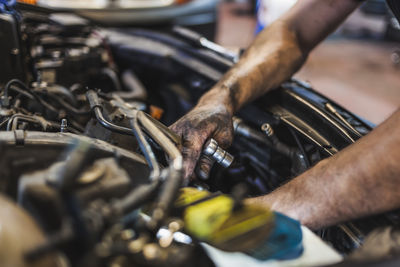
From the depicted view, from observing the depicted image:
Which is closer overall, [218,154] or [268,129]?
[218,154]

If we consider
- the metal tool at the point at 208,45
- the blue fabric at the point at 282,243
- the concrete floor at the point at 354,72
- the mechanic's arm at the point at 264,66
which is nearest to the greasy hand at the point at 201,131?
the mechanic's arm at the point at 264,66

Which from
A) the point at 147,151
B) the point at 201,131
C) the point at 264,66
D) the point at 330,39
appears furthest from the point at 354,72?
the point at 147,151

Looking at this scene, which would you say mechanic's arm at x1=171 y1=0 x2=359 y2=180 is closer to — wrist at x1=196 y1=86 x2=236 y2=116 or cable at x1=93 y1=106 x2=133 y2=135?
wrist at x1=196 y1=86 x2=236 y2=116

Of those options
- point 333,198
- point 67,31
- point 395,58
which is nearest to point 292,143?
point 333,198

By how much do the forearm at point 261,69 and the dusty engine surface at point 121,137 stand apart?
0.05 metres

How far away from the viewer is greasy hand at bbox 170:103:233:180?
0.92 m

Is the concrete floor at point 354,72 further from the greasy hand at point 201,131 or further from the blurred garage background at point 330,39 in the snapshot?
the greasy hand at point 201,131

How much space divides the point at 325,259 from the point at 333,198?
191mm

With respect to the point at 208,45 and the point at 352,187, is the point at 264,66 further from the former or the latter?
the point at 352,187

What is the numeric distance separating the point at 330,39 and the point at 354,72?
1.53 m

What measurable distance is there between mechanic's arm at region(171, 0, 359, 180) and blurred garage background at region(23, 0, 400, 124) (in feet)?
0.90

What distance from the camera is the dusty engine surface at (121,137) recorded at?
1.61ft

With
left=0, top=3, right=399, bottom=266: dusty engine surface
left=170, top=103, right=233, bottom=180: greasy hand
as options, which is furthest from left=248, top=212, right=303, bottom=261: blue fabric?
left=170, top=103, right=233, bottom=180: greasy hand

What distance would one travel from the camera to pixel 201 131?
966 millimetres
